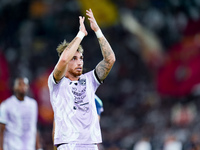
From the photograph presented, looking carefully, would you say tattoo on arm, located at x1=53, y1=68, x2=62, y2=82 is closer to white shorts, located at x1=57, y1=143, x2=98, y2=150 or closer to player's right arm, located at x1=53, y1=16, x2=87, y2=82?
player's right arm, located at x1=53, y1=16, x2=87, y2=82

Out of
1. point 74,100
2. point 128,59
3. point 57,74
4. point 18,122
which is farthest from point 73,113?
point 128,59

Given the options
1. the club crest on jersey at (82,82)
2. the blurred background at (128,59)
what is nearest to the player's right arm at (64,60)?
the club crest on jersey at (82,82)

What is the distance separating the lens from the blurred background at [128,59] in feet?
71.3

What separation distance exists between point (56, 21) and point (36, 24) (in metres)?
0.94

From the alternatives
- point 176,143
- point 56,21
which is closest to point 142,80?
point 56,21

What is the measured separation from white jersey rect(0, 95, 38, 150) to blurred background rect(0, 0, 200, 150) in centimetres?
904

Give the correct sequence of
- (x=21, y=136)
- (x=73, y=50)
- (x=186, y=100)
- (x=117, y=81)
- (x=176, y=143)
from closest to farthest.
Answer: (x=73, y=50) → (x=21, y=136) → (x=176, y=143) → (x=186, y=100) → (x=117, y=81)

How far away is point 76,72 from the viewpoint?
721cm

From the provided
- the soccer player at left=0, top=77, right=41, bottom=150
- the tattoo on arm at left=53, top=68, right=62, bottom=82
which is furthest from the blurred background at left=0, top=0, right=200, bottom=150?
the tattoo on arm at left=53, top=68, right=62, bottom=82

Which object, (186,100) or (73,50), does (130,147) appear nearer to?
(186,100)

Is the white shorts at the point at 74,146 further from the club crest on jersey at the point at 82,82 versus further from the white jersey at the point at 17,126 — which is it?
the white jersey at the point at 17,126

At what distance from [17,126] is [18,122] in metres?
0.07

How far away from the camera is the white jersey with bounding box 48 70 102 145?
7051 mm

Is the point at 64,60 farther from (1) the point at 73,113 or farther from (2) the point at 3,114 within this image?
(2) the point at 3,114
